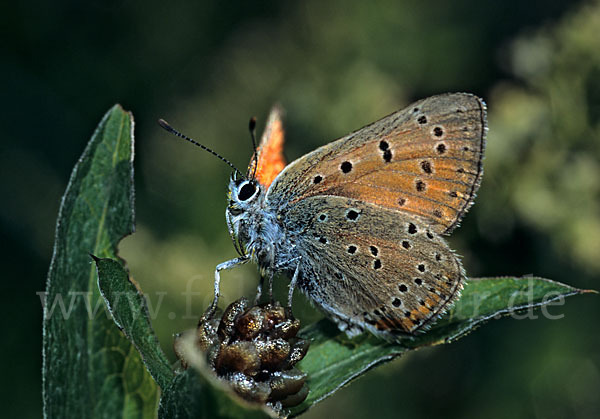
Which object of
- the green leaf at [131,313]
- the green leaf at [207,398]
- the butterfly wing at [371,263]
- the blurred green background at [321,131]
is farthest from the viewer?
the blurred green background at [321,131]

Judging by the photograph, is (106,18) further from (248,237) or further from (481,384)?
(481,384)

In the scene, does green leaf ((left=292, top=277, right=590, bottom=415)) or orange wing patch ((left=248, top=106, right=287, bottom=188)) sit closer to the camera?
green leaf ((left=292, top=277, right=590, bottom=415))

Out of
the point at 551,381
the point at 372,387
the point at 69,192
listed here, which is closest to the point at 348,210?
the point at 69,192

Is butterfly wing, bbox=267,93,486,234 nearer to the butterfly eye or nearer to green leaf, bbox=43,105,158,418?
the butterfly eye

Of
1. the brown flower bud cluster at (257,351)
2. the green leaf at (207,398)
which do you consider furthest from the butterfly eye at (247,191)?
the green leaf at (207,398)

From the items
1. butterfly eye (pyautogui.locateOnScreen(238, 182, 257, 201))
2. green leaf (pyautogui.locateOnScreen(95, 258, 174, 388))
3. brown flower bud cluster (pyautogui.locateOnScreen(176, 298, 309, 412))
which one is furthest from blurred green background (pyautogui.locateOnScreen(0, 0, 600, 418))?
green leaf (pyautogui.locateOnScreen(95, 258, 174, 388))

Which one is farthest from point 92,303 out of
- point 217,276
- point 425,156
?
point 425,156

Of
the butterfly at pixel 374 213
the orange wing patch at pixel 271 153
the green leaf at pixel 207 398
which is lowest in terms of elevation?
the green leaf at pixel 207 398

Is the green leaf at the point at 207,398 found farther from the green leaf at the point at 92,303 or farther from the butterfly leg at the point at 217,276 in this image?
the green leaf at the point at 92,303
